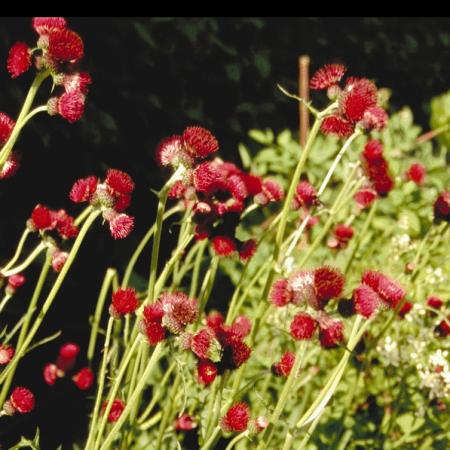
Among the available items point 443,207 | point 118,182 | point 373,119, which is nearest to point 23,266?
point 118,182

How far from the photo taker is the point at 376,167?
1768 mm

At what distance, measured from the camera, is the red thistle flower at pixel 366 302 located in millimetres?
1297

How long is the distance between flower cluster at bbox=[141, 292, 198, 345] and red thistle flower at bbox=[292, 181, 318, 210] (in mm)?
551

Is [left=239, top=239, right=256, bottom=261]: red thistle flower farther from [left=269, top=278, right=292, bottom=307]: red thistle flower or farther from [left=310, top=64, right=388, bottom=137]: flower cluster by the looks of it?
[left=310, top=64, right=388, bottom=137]: flower cluster

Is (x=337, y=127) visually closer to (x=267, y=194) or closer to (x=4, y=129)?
(x=267, y=194)

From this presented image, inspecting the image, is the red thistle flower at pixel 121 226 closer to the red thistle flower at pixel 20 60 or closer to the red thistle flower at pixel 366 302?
the red thistle flower at pixel 20 60

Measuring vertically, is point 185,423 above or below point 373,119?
below

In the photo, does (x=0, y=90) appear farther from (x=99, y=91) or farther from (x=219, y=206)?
(x=219, y=206)

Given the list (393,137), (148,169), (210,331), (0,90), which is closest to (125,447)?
(210,331)

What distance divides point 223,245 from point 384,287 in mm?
438

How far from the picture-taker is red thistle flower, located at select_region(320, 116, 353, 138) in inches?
56.8

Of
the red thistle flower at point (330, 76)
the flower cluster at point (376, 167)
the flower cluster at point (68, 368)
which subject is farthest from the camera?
the flower cluster at point (68, 368)

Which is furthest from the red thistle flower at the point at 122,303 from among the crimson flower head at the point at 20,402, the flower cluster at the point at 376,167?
the flower cluster at the point at 376,167

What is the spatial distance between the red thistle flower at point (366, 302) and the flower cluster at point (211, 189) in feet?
1.23
